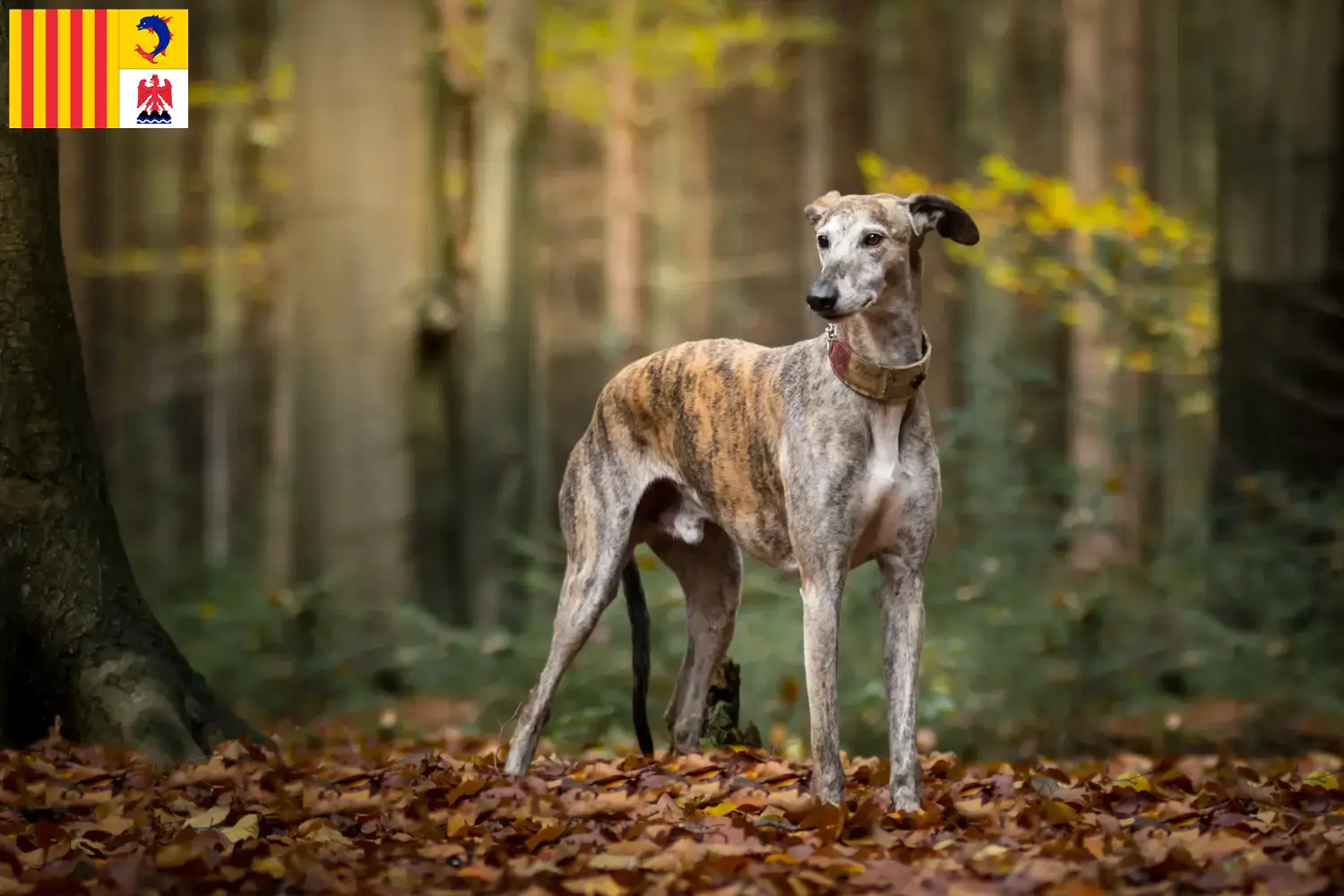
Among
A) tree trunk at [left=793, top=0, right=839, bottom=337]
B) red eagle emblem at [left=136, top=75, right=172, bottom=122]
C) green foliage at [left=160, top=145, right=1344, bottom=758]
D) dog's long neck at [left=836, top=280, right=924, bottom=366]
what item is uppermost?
tree trunk at [left=793, top=0, right=839, bottom=337]

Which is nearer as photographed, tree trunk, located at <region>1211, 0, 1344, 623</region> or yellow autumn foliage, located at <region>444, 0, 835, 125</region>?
tree trunk, located at <region>1211, 0, 1344, 623</region>

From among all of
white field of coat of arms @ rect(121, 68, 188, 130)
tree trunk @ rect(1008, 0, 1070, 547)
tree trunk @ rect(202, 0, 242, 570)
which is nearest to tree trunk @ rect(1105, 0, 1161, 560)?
tree trunk @ rect(1008, 0, 1070, 547)

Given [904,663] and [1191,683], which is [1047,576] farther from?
[904,663]

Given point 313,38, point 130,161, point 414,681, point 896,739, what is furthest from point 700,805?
point 130,161

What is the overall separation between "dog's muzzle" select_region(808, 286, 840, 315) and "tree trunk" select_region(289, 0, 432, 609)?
6.40 m

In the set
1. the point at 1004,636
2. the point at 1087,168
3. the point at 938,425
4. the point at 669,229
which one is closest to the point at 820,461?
the point at 1004,636

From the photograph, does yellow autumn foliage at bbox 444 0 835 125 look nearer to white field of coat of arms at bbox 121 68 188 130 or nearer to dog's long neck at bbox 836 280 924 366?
white field of coat of arms at bbox 121 68 188 130

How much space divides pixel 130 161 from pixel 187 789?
21.4 metres

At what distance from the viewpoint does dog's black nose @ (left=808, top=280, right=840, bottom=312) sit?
5055 millimetres

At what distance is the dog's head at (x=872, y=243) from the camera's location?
5.17 metres

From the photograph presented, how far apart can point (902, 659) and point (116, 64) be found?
6029mm

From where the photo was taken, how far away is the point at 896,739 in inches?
216

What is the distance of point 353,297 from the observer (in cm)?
1089

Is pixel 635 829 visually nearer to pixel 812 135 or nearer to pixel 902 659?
pixel 902 659
